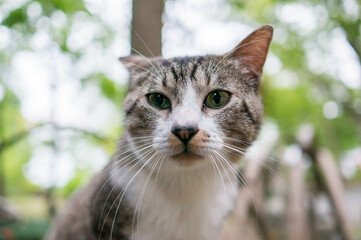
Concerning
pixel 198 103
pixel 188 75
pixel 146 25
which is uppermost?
pixel 146 25

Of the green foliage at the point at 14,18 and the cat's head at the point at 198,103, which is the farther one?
the green foliage at the point at 14,18

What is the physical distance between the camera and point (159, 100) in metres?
1.79

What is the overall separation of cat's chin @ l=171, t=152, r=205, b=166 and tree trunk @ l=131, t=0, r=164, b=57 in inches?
34.5

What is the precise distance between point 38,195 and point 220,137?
179 inches

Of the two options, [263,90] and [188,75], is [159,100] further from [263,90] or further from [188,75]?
[263,90]

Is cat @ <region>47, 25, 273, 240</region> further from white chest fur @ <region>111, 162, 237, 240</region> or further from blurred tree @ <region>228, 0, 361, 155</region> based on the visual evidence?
blurred tree @ <region>228, 0, 361, 155</region>

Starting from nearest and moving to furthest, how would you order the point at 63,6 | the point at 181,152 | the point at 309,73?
the point at 181,152 → the point at 63,6 → the point at 309,73

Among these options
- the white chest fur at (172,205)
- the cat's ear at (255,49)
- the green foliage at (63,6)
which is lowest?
the white chest fur at (172,205)

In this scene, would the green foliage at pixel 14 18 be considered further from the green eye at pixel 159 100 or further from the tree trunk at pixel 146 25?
the green eye at pixel 159 100

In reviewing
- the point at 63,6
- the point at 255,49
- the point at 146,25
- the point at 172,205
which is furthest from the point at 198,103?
the point at 63,6

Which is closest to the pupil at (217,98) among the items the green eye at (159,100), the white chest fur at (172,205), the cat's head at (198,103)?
the cat's head at (198,103)

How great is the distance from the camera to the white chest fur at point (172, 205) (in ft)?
6.05

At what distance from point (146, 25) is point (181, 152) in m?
1.09

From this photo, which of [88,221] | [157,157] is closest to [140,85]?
[157,157]
